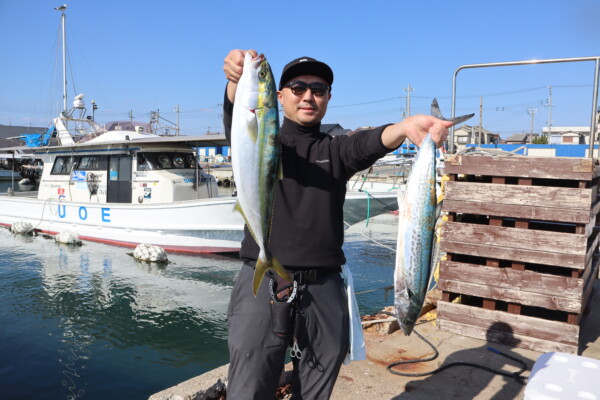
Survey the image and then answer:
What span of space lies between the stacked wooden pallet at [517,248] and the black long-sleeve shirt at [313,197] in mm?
2429

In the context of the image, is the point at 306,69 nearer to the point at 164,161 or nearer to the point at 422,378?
the point at 422,378

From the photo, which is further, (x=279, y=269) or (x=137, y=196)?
(x=137, y=196)

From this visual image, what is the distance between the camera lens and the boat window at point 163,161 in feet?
42.2

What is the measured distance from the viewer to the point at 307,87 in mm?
2238

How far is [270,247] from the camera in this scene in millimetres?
2193

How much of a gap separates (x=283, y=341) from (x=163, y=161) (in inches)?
464

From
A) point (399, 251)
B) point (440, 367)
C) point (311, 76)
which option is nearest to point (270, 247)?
point (399, 251)

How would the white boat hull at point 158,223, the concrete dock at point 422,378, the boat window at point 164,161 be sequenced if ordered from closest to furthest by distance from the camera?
the concrete dock at point 422,378
the white boat hull at point 158,223
the boat window at point 164,161

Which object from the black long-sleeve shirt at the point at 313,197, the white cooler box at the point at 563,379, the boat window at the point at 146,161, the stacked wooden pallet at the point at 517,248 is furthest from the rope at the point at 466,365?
the boat window at the point at 146,161

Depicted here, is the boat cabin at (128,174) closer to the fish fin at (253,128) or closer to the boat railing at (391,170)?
the boat railing at (391,170)

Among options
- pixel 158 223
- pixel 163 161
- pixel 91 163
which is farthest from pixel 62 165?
pixel 158 223

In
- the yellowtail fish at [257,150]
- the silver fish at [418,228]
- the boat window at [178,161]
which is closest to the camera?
the yellowtail fish at [257,150]

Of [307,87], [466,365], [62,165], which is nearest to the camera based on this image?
[307,87]

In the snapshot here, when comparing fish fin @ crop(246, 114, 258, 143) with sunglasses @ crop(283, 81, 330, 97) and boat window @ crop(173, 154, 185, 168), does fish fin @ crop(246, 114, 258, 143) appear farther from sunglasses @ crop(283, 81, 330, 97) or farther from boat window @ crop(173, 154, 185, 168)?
boat window @ crop(173, 154, 185, 168)
